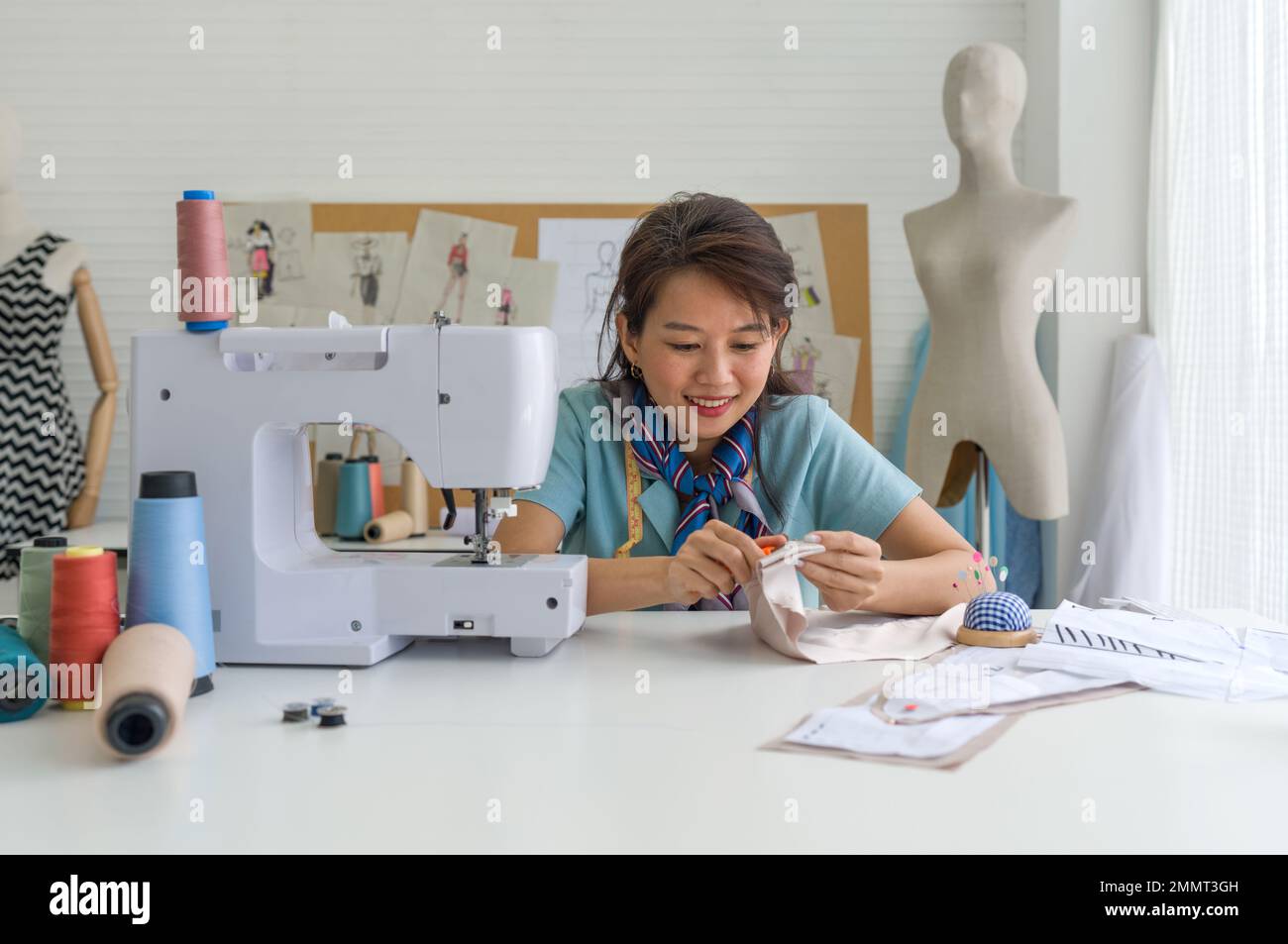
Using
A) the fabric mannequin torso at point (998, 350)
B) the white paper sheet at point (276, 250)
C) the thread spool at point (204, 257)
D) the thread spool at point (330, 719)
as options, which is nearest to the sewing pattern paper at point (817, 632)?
the thread spool at point (330, 719)

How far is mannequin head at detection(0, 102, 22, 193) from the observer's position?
3.13m

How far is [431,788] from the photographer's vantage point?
911mm

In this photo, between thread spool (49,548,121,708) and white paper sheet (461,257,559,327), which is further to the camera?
white paper sheet (461,257,559,327)

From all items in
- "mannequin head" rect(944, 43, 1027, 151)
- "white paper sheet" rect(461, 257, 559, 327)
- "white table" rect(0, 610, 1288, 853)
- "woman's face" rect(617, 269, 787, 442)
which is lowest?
"white table" rect(0, 610, 1288, 853)

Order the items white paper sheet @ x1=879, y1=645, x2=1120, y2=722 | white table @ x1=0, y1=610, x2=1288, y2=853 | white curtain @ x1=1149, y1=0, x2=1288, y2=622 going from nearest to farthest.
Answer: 1. white table @ x1=0, y1=610, x2=1288, y2=853
2. white paper sheet @ x1=879, y1=645, x2=1120, y2=722
3. white curtain @ x1=1149, y1=0, x2=1288, y2=622

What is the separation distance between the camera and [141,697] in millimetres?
964

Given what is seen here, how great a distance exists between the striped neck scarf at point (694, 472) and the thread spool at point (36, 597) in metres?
0.87

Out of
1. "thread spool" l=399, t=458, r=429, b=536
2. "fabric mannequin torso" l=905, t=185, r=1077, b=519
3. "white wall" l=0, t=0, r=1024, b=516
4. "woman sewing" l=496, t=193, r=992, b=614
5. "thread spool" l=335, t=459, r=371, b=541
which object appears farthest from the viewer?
"white wall" l=0, t=0, r=1024, b=516

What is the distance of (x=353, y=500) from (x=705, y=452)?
156cm

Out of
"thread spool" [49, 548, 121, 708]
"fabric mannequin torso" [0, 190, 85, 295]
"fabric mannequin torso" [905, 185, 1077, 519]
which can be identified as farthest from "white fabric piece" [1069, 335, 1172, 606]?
"fabric mannequin torso" [0, 190, 85, 295]

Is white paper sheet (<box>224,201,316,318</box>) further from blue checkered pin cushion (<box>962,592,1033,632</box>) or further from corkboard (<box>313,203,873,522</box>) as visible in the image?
blue checkered pin cushion (<box>962,592,1033,632</box>)

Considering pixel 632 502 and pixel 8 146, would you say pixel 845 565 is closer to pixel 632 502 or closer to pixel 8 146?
pixel 632 502

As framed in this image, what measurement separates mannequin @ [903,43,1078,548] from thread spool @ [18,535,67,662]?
2.02 metres

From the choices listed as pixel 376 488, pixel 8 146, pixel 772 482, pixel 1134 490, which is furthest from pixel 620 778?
pixel 8 146
